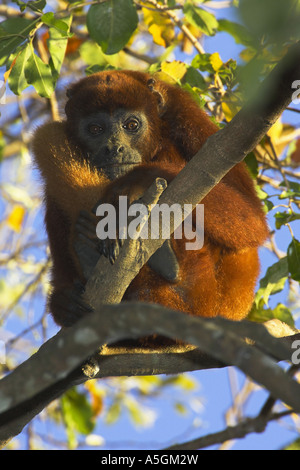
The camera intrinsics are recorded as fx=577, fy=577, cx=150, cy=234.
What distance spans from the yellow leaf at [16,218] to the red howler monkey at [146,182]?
4053mm

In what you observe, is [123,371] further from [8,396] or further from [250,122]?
[250,122]

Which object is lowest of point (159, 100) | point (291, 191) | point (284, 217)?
point (284, 217)

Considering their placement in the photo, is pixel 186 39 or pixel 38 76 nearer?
pixel 38 76

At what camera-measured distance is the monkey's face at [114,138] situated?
167 inches

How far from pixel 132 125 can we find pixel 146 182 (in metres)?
1.39

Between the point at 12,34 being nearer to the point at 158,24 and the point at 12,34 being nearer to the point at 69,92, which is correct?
the point at 69,92

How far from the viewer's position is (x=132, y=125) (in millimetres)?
4566

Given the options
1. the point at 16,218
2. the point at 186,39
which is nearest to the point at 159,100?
the point at 186,39

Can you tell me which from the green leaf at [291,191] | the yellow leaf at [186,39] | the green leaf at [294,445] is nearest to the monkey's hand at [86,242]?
the green leaf at [291,191]

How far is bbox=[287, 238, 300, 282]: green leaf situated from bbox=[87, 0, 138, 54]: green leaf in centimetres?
189

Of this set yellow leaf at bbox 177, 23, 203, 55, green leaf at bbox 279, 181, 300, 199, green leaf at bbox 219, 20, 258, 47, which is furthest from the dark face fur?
yellow leaf at bbox 177, 23, 203, 55

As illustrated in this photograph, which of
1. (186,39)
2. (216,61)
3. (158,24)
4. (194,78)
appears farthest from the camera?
(186,39)

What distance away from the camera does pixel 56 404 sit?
22.9 ft

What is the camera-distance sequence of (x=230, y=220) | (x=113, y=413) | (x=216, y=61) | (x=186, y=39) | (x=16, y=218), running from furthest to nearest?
(x=16, y=218)
(x=113, y=413)
(x=186, y=39)
(x=216, y=61)
(x=230, y=220)
